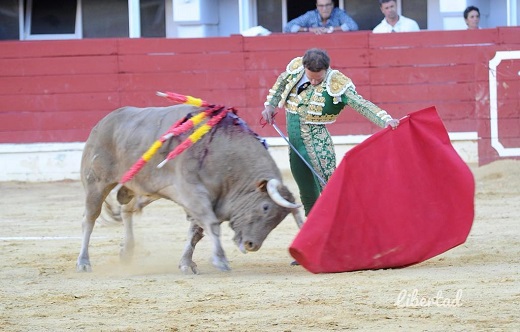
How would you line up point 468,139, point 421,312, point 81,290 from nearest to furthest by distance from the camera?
point 421,312 → point 81,290 → point 468,139

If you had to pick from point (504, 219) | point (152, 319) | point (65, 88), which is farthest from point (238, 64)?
point (152, 319)

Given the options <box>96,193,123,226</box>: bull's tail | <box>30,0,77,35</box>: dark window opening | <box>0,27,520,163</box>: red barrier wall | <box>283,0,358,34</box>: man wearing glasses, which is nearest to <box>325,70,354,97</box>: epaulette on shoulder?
<box>96,193,123,226</box>: bull's tail

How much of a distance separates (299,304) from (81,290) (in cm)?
114

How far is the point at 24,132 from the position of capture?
1074 cm

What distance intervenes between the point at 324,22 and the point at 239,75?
3.07 feet

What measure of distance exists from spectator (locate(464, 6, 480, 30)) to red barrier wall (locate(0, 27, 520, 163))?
10cm

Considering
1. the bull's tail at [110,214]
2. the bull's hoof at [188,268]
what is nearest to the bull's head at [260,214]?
the bull's hoof at [188,268]

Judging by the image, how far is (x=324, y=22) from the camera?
10461 millimetres

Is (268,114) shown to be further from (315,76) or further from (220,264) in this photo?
(220,264)

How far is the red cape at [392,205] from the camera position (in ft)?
16.8

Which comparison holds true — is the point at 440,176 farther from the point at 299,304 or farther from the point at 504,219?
the point at 504,219

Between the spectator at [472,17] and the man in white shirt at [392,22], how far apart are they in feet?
1.61

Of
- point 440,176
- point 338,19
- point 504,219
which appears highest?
point 338,19

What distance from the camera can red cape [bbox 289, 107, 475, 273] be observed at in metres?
5.12
